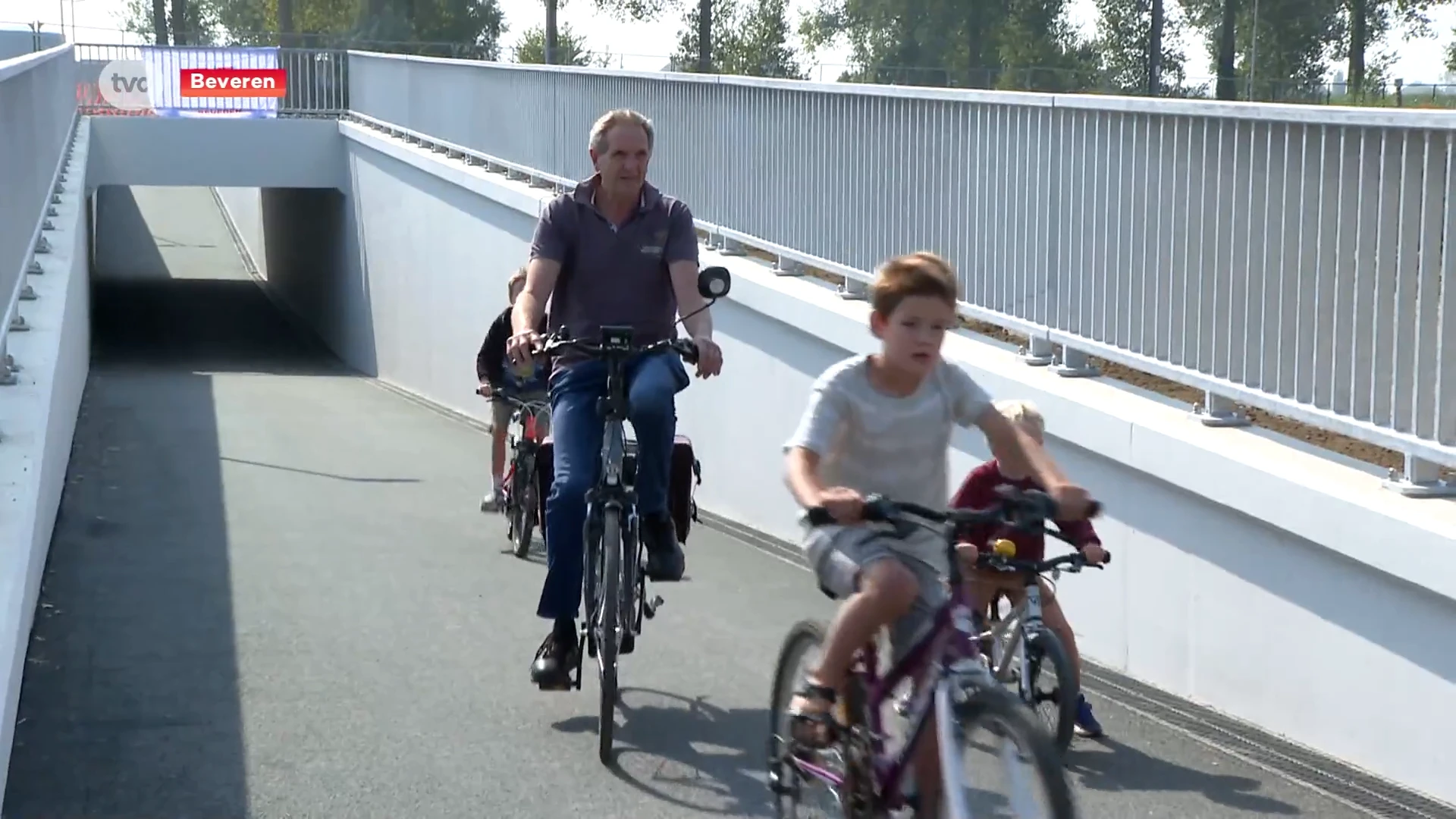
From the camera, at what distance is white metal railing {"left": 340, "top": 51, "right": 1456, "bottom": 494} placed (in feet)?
22.2

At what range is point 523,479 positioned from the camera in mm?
11859

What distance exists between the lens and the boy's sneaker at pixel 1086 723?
7.11 metres

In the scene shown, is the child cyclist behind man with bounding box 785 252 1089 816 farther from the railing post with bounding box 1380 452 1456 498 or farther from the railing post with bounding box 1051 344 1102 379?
the railing post with bounding box 1051 344 1102 379

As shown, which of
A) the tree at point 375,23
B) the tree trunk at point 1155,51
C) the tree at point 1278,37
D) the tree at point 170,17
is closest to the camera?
the tree trunk at point 1155,51

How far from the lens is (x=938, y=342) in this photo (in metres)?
4.88

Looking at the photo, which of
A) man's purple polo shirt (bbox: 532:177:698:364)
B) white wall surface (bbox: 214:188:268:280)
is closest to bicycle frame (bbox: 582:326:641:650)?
man's purple polo shirt (bbox: 532:177:698:364)

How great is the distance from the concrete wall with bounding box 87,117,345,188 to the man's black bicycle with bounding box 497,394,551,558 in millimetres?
23661

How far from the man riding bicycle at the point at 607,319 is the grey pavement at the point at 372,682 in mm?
559

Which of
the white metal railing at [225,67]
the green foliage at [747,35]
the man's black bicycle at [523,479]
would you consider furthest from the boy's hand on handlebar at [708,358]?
the green foliage at [747,35]

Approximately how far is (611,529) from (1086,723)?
1.69 m

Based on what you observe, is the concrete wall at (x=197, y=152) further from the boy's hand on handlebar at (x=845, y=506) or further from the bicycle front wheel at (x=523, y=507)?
the boy's hand on handlebar at (x=845, y=506)

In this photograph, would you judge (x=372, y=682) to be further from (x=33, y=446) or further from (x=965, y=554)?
(x=965, y=554)

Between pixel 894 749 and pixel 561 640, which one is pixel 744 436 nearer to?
pixel 561 640

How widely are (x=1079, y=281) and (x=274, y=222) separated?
39419 mm
